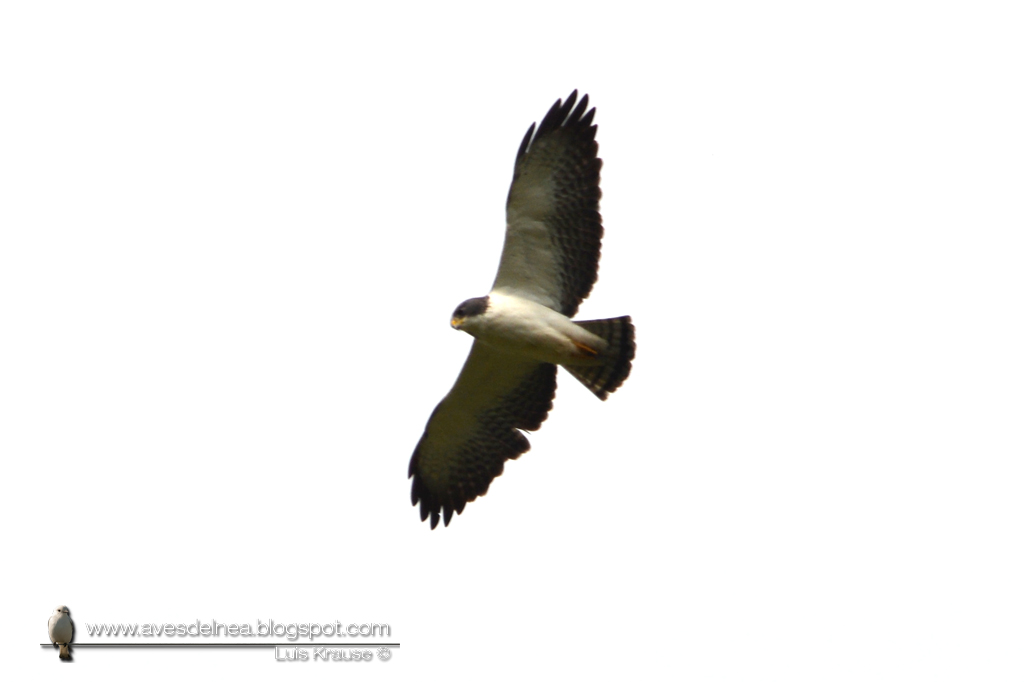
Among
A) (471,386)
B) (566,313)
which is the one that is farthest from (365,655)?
(566,313)

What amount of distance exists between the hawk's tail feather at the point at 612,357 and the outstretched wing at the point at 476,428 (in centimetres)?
52

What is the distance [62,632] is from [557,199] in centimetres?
560

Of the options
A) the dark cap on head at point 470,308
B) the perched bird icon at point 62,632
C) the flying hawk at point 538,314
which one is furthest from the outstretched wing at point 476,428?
the perched bird icon at point 62,632

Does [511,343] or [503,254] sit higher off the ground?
[503,254]

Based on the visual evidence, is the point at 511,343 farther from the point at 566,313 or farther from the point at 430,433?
the point at 430,433

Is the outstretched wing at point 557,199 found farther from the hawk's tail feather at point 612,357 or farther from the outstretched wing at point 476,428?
the outstretched wing at point 476,428

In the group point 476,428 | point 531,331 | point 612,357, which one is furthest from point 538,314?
point 476,428

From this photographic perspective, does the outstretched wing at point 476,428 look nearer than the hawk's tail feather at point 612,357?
No

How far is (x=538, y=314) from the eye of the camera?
9602 millimetres

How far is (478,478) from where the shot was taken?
1080 cm

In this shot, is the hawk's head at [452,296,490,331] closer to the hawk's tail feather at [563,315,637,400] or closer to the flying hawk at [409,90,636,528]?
the flying hawk at [409,90,636,528]

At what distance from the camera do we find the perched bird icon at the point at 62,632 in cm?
1002

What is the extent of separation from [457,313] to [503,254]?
72cm

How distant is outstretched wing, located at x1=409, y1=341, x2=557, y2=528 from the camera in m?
10.4
